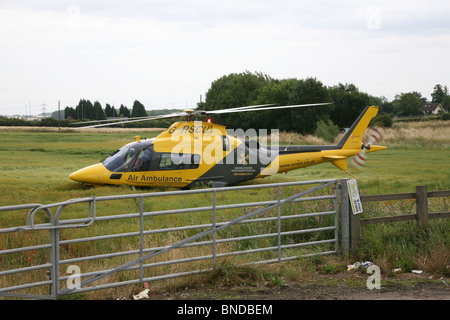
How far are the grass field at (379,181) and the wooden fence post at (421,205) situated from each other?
6.2 inches

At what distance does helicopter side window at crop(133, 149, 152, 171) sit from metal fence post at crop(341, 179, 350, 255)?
10.3 m

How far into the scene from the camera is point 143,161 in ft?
59.4

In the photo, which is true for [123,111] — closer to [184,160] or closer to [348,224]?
[184,160]

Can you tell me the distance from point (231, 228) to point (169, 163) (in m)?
8.50

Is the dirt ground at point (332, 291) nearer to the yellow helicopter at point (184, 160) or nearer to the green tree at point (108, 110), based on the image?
the yellow helicopter at point (184, 160)

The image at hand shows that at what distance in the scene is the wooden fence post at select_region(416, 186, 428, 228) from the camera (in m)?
9.09

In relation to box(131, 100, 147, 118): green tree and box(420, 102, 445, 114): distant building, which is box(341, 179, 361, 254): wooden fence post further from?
box(420, 102, 445, 114): distant building

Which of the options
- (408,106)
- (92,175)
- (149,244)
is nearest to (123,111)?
(408,106)

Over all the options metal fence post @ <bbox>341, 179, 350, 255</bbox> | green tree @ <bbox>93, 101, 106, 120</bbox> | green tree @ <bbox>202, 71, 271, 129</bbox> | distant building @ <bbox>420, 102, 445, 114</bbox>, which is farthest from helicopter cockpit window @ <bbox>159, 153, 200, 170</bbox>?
distant building @ <bbox>420, 102, 445, 114</bbox>

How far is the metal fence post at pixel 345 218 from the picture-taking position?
349 inches

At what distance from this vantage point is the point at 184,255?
830cm

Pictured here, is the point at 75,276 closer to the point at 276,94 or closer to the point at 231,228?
the point at 231,228

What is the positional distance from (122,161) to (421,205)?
11523 millimetres
